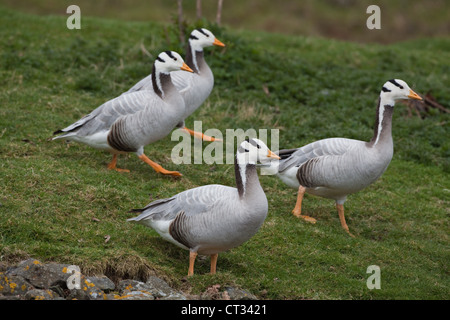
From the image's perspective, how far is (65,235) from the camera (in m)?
7.49

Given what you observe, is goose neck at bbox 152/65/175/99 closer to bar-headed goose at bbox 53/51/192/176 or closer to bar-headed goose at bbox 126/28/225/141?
bar-headed goose at bbox 53/51/192/176

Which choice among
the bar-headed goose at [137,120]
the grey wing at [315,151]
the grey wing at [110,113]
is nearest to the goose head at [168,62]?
the bar-headed goose at [137,120]

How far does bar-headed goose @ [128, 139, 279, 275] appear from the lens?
6812 mm

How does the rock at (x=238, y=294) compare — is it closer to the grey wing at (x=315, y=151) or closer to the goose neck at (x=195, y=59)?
the grey wing at (x=315, y=151)

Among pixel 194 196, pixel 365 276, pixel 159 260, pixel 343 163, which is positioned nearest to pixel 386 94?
pixel 343 163

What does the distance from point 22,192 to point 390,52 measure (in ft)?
42.0

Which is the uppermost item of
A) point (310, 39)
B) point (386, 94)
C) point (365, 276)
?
point (310, 39)

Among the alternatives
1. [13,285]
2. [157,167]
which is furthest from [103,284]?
[157,167]

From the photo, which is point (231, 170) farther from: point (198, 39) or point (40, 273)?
point (40, 273)

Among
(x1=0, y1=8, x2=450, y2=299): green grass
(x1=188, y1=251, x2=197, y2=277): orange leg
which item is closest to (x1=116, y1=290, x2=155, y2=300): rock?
(x1=0, y1=8, x2=450, y2=299): green grass

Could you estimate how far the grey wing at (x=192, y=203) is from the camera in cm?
707

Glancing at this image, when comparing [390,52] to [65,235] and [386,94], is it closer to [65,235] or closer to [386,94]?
[386,94]

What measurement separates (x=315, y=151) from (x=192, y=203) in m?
2.85

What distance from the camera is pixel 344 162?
29.2ft
